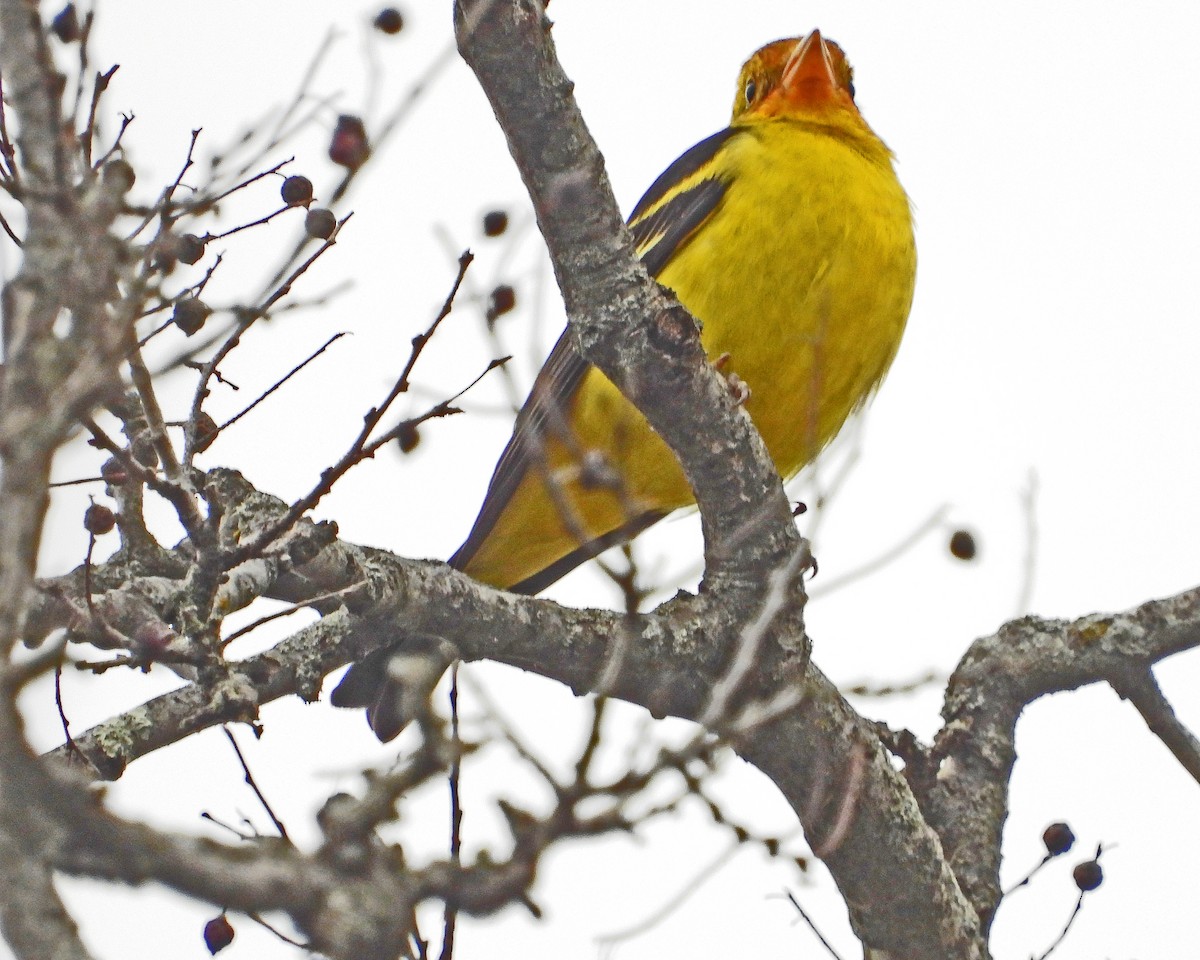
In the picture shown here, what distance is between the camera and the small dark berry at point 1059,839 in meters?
3.78

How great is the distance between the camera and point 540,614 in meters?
3.37

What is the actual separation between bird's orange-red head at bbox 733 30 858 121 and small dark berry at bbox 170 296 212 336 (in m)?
3.05

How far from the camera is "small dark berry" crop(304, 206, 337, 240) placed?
2.62m

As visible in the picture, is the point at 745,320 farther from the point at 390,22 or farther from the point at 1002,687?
the point at 390,22

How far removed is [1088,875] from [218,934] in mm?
2126

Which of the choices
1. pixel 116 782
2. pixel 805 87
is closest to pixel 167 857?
pixel 116 782

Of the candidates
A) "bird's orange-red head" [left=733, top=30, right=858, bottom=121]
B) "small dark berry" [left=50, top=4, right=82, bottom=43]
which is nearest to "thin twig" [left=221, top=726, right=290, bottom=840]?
"small dark berry" [left=50, top=4, right=82, bottom=43]

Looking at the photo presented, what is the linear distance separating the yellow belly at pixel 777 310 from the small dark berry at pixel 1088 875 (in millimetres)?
1392

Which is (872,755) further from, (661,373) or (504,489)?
(504,489)

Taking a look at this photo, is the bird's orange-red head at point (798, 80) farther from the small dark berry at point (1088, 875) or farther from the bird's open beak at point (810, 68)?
the small dark berry at point (1088, 875)

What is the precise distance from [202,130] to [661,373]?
113 cm

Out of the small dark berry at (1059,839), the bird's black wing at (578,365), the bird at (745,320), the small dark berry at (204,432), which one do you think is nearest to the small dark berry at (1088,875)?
the small dark berry at (1059,839)

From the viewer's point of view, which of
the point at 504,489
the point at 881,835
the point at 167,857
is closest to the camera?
the point at 167,857

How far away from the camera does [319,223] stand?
2672mm
